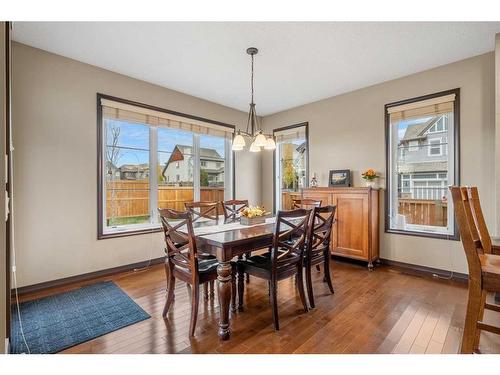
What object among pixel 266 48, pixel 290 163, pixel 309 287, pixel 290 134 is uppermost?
pixel 266 48

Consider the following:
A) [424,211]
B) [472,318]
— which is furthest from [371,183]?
[472,318]

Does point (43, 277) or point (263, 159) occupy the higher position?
point (263, 159)

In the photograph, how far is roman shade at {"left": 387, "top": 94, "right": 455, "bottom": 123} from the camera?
3.11 metres

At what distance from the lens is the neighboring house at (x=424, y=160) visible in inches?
127

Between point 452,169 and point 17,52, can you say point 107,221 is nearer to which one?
point 17,52

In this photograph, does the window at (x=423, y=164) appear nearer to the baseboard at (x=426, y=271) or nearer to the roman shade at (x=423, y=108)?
the roman shade at (x=423, y=108)

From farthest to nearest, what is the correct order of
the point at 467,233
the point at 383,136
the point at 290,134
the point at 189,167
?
the point at 290,134
the point at 189,167
the point at 383,136
the point at 467,233

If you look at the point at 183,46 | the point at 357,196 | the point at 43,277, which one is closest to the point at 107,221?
the point at 43,277

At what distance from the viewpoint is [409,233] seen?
134 inches

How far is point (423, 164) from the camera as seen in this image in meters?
3.38

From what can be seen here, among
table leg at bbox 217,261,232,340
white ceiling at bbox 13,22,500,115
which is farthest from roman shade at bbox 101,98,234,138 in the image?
table leg at bbox 217,261,232,340

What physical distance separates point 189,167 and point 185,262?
2427mm

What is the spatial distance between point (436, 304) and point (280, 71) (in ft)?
10.3

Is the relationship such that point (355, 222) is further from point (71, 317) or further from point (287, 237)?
point (71, 317)
